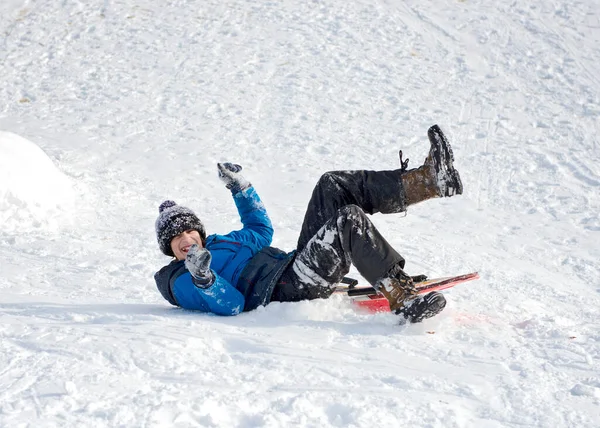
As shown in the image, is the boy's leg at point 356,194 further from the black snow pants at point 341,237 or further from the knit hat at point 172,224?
the knit hat at point 172,224

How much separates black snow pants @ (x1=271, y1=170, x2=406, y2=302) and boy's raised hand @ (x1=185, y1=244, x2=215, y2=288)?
52 centimetres

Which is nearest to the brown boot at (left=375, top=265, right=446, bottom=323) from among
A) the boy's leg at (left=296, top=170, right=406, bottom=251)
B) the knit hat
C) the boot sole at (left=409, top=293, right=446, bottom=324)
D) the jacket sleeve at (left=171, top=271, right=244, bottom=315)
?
the boot sole at (left=409, top=293, right=446, bottom=324)

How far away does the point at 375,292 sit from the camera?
4.12 m

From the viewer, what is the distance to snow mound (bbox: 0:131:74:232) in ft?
19.6

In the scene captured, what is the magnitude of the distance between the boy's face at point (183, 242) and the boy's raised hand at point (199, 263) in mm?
403

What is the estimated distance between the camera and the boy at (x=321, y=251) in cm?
365

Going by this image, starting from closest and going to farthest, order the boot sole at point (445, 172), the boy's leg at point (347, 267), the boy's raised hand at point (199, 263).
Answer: the boy's raised hand at point (199, 263) < the boy's leg at point (347, 267) < the boot sole at point (445, 172)

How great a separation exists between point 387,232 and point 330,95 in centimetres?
333

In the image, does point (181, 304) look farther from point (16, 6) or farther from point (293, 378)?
point (16, 6)

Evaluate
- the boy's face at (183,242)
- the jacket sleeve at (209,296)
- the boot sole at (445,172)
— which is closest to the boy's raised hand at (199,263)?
the jacket sleeve at (209,296)

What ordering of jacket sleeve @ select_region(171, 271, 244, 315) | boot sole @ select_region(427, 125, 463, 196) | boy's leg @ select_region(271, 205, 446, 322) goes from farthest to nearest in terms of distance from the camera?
boot sole @ select_region(427, 125, 463, 196), jacket sleeve @ select_region(171, 271, 244, 315), boy's leg @ select_region(271, 205, 446, 322)

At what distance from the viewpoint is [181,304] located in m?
4.03

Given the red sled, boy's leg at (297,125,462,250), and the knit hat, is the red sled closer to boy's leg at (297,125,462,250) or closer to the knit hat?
boy's leg at (297,125,462,250)

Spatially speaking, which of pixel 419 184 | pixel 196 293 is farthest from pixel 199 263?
pixel 419 184
